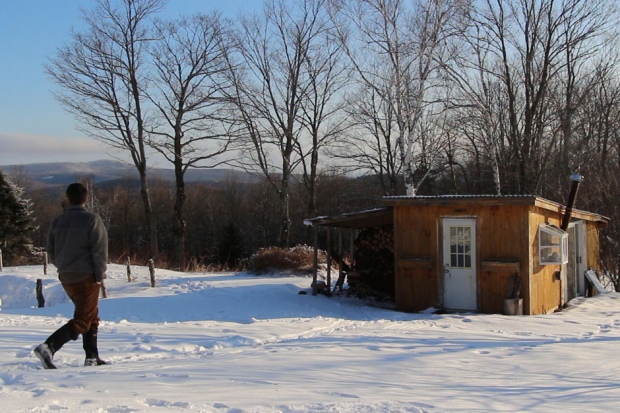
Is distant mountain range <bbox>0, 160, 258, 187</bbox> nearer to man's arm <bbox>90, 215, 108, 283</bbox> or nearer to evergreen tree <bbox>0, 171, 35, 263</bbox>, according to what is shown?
evergreen tree <bbox>0, 171, 35, 263</bbox>

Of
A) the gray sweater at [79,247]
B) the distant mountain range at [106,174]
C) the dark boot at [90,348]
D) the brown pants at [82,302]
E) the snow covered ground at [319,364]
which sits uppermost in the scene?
the distant mountain range at [106,174]

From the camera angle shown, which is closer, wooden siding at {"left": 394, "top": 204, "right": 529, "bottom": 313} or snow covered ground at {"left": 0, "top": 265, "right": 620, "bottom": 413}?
snow covered ground at {"left": 0, "top": 265, "right": 620, "bottom": 413}

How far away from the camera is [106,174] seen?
109 metres

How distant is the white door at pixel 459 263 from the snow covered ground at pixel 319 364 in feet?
4.67

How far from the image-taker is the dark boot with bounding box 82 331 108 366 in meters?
6.32

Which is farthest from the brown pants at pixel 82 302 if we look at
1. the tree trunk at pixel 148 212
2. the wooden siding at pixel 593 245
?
the tree trunk at pixel 148 212

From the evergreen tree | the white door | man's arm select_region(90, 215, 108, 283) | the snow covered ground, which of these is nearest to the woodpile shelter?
the white door

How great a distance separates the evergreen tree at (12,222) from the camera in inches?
1438

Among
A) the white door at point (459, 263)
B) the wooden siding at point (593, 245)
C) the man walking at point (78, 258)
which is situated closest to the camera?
the man walking at point (78, 258)

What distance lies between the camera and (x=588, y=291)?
19.2 meters

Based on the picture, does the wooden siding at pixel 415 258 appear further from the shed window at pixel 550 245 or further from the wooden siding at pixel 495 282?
the shed window at pixel 550 245

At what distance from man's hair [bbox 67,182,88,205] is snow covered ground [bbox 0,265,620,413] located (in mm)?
1658

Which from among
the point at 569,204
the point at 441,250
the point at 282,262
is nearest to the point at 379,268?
the point at 441,250

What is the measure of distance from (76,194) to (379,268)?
1106 centimetres
